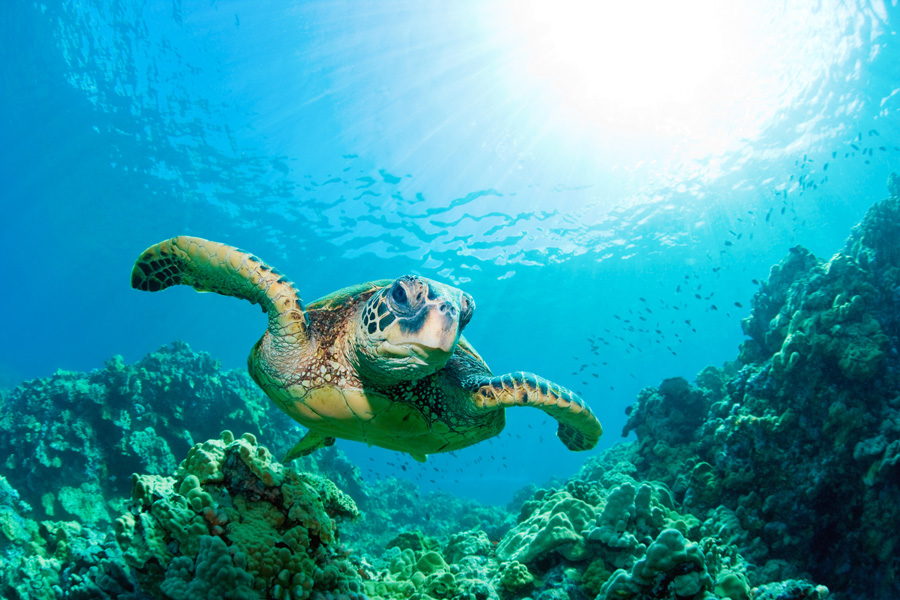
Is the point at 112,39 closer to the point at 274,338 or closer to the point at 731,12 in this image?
the point at 274,338

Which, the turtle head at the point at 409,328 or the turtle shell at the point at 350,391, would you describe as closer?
the turtle head at the point at 409,328

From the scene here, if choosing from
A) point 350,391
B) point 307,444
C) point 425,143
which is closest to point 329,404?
point 350,391

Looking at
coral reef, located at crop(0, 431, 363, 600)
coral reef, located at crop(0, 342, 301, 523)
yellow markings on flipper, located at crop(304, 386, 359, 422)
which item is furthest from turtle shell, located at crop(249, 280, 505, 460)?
coral reef, located at crop(0, 342, 301, 523)

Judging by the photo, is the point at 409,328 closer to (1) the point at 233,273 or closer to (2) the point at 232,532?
(2) the point at 232,532

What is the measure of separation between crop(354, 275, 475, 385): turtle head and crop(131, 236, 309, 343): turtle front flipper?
0.64 m

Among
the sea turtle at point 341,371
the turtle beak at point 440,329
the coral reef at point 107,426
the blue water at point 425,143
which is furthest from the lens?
the blue water at point 425,143

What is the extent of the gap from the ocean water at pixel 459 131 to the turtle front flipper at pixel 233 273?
7348mm

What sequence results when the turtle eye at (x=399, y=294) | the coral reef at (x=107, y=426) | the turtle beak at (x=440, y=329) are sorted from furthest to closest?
the coral reef at (x=107, y=426) < the turtle eye at (x=399, y=294) < the turtle beak at (x=440, y=329)

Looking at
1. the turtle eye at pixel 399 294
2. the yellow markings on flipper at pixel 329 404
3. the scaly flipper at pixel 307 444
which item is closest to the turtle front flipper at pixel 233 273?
the yellow markings on flipper at pixel 329 404

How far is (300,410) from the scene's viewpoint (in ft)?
10.5

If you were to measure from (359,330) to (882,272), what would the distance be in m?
8.14

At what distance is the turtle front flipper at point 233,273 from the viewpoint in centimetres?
290

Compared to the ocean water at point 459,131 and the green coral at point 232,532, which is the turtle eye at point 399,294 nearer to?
the green coral at point 232,532

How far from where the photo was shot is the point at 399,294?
226 cm
